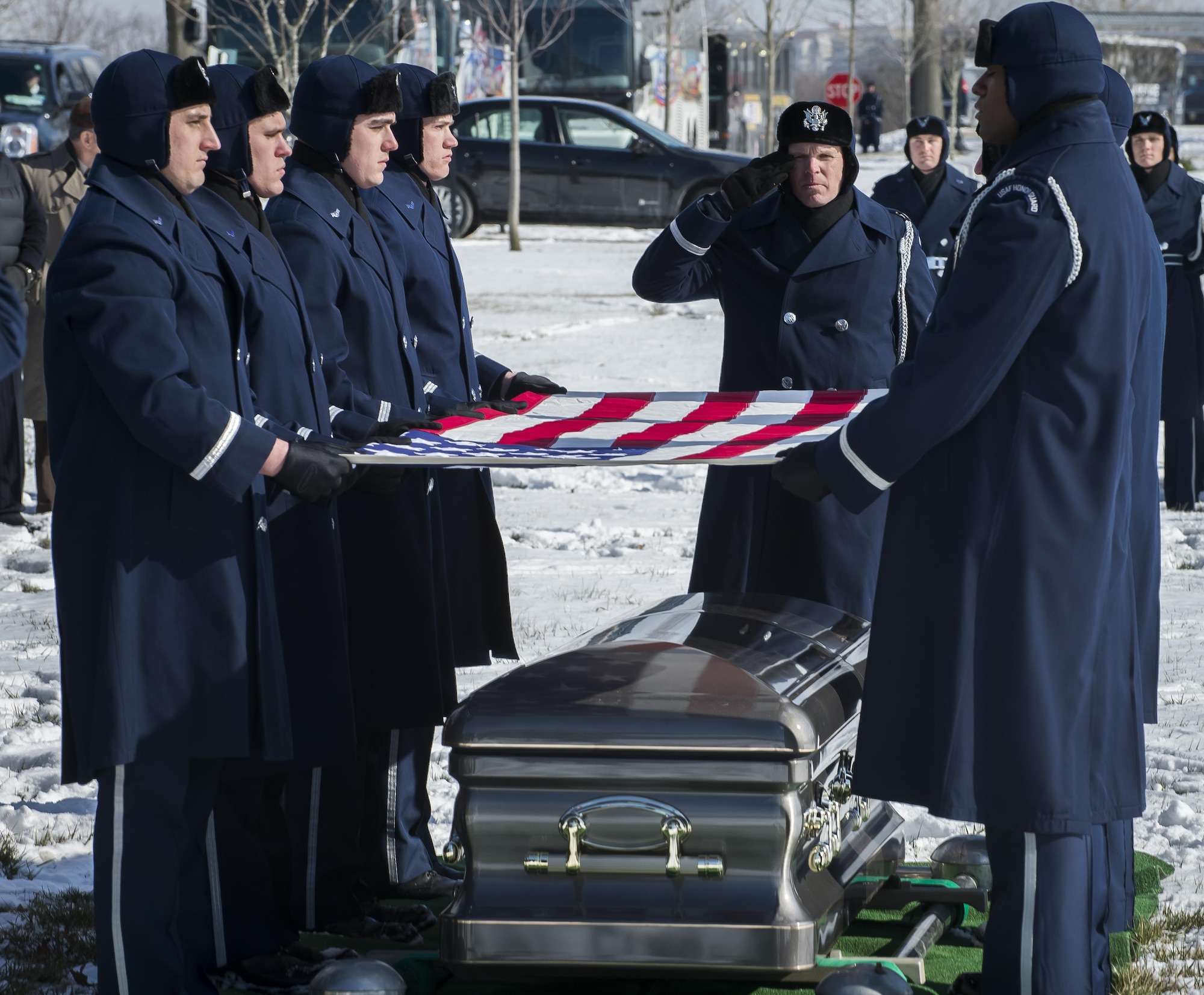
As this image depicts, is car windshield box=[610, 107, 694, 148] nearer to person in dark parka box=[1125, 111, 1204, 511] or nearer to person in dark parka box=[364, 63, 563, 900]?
person in dark parka box=[1125, 111, 1204, 511]

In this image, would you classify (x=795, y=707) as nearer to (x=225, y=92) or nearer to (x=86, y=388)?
(x=86, y=388)

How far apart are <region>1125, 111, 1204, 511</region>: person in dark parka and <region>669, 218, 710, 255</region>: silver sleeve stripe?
476cm

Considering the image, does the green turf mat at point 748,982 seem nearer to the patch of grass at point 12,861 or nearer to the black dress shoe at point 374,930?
the black dress shoe at point 374,930

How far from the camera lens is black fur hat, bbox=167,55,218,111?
3295 millimetres

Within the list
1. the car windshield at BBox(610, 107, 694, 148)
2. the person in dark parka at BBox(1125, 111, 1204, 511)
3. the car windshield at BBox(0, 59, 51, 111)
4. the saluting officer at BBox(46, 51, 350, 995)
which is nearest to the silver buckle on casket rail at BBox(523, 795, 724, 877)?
the saluting officer at BBox(46, 51, 350, 995)

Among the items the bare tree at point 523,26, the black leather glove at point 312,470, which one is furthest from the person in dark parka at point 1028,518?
the bare tree at point 523,26

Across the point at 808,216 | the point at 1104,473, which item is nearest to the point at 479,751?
the point at 1104,473

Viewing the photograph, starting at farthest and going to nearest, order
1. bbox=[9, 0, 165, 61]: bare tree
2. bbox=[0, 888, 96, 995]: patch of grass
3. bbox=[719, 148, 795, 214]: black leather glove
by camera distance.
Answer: bbox=[9, 0, 165, 61]: bare tree
bbox=[719, 148, 795, 214]: black leather glove
bbox=[0, 888, 96, 995]: patch of grass

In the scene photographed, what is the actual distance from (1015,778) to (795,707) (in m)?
0.43

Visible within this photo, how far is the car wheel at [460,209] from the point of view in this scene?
21.0m

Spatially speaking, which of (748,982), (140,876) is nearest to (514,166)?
(748,982)

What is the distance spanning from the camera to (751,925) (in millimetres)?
3148

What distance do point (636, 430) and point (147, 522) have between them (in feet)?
4.05

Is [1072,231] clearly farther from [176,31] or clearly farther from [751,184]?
[176,31]
